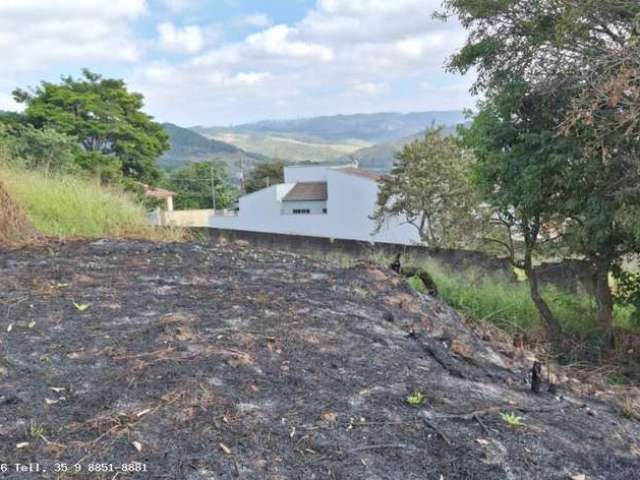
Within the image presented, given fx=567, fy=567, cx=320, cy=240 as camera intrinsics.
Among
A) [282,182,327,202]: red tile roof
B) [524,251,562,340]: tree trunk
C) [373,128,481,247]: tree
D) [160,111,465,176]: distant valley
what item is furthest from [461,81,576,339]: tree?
[160,111,465,176]: distant valley

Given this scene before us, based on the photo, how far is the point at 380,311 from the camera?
124 inches

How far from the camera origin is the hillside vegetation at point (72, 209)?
5598 millimetres

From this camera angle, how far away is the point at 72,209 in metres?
6.14

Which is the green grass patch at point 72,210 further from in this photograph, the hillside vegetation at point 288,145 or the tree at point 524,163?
the hillside vegetation at point 288,145

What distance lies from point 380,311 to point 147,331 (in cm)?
128

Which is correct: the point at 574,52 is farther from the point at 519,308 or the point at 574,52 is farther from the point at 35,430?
the point at 35,430

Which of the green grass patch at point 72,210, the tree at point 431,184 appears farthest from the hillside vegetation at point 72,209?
the tree at point 431,184

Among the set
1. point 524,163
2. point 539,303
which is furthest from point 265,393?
point 539,303

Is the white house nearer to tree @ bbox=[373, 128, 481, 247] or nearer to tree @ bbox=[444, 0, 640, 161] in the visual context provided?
tree @ bbox=[373, 128, 481, 247]

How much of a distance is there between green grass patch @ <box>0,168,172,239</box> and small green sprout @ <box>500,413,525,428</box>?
13.5 ft

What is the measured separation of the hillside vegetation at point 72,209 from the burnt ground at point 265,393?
7.54ft

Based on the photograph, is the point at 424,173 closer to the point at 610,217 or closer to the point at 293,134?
the point at 610,217

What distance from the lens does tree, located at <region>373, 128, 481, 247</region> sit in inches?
580

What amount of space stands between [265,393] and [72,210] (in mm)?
4883
